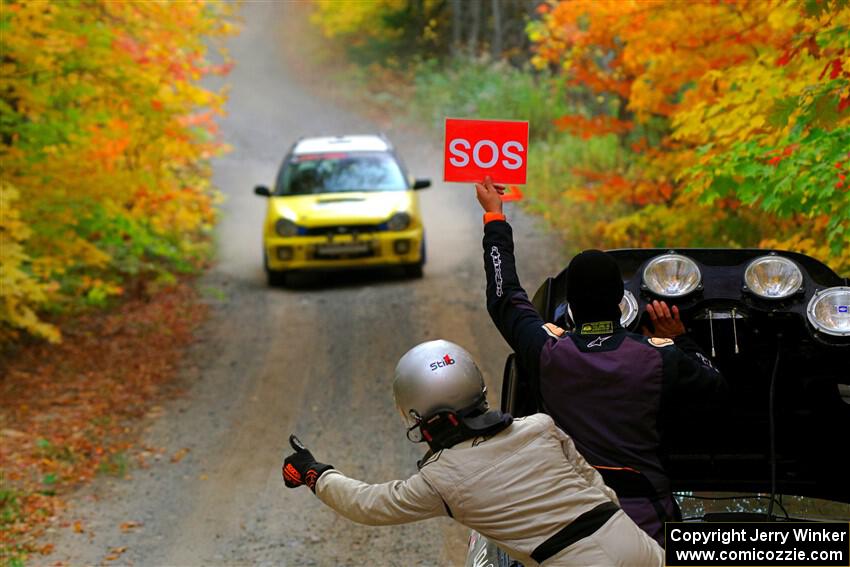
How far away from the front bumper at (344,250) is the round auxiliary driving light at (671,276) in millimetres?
11253

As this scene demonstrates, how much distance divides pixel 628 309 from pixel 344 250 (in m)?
11.4

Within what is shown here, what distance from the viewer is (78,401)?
38.7ft

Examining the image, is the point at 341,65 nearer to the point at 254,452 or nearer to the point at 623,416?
the point at 254,452

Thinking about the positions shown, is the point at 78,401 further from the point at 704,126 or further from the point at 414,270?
the point at 704,126

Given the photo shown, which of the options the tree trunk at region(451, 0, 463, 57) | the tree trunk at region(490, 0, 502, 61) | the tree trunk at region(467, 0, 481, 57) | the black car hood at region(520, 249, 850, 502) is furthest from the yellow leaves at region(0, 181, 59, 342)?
the tree trunk at region(451, 0, 463, 57)

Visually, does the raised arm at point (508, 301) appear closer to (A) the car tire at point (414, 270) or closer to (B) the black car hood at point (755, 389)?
(B) the black car hood at point (755, 389)

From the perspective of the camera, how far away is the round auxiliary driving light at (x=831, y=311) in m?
4.21

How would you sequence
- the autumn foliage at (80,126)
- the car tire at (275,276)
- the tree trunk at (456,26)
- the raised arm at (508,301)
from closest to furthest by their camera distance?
1. the raised arm at (508,301)
2. the autumn foliage at (80,126)
3. the car tire at (275,276)
4. the tree trunk at (456,26)

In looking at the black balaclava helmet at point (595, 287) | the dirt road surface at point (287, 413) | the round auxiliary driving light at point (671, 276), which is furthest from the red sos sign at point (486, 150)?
the dirt road surface at point (287, 413)

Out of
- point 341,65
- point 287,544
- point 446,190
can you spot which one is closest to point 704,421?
point 287,544

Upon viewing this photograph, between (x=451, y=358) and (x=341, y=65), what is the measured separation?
140 ft

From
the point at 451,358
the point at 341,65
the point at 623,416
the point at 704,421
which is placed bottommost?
the point at 704,421

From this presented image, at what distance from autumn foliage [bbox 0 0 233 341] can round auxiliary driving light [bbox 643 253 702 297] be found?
22.0ft

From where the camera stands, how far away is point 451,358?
335 centimetres
